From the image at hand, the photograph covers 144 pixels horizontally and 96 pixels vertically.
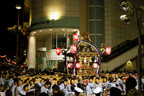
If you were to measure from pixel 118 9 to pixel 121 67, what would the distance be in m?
10.5

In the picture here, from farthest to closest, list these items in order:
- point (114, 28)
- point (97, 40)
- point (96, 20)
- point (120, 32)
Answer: point (120, 32), point (96, 20), point (114, 28), point (97, 40)

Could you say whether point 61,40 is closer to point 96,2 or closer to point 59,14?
point 59,14

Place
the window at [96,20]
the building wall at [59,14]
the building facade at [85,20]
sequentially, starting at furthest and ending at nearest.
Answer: the window at [96,20] < the building facade at [85,20] < the building wall at [59,14]

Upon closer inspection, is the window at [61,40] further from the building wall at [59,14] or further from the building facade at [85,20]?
the building wall at [59,14]

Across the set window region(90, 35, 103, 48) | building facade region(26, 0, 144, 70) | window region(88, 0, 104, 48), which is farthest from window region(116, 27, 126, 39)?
window region(90, 35, 103, 48)

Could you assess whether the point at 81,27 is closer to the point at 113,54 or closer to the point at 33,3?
the point at 113,54

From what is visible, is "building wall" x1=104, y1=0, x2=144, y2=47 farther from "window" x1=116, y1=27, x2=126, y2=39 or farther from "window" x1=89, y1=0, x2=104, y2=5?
"window" x1=89, y1=0, x2=104, y2=5

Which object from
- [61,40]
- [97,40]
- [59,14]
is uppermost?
[59,14]

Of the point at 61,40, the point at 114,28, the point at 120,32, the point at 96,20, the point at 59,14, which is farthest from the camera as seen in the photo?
the point at 61,40

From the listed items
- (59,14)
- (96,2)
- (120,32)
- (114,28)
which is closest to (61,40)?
(59,14)

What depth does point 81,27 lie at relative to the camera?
38.4 metres

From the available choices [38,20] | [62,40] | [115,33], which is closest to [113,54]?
[115,33]

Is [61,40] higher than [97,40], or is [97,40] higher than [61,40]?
[61,40]

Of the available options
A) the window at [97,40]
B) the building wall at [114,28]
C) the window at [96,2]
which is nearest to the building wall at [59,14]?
the window at [96,2]
